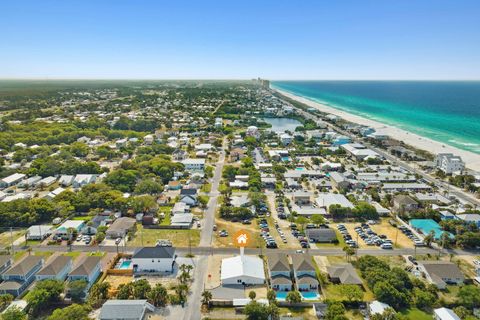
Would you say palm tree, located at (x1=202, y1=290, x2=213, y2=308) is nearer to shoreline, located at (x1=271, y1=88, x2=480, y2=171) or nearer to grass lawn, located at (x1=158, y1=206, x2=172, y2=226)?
grass lawn, located at (x1=158, y1=206, x2=172, y2=226)

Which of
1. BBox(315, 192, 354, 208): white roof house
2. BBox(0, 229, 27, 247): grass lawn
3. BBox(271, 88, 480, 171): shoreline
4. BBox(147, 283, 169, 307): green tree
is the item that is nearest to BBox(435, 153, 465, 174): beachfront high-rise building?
BBox(271, 88, 480, 171): shoreline

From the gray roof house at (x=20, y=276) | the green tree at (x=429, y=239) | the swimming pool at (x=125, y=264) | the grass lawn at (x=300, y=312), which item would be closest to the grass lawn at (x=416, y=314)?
the grass lawn at (x=300, y=312)

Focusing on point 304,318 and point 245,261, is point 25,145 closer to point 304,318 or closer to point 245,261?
point 245,261

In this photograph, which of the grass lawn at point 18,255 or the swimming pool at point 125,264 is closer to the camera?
the swimming pool at point 125,264

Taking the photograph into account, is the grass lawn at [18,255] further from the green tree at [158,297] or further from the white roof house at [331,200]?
the white roof house at [331,200]

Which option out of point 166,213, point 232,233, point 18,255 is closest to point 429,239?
point 232,233

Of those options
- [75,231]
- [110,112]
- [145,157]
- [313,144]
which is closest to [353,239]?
[75,231]
